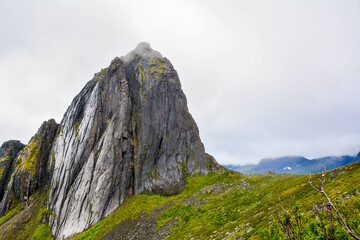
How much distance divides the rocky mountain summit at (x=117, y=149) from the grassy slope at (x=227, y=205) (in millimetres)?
6990

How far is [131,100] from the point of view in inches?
3408

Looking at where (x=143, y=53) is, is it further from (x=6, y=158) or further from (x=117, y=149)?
(x=6, y=158)

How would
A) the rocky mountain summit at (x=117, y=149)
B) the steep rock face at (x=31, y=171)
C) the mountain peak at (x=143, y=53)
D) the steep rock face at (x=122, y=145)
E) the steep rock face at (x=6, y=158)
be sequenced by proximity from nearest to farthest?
the steep rock face at (x=122, y=145) → the rocky mountain summit at (x=117, y=149) → the mountain peak at (x=143, y=53) → the steep rock face at (x=31, y=171) → the steep rock face at (x=6, y=158)

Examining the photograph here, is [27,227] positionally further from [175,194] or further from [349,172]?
[349,172]

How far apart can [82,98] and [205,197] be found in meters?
80.8

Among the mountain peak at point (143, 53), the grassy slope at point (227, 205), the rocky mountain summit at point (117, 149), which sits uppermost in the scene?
the mountain peak at point (143, 53)

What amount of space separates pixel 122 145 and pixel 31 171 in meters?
63.9

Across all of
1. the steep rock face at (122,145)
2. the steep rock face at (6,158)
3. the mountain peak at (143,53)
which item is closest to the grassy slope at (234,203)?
the steep rock face at (122,145)

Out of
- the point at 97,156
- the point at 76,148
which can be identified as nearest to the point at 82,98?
the point at 76,148

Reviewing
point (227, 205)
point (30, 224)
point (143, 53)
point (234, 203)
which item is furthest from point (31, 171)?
point (234, 203)

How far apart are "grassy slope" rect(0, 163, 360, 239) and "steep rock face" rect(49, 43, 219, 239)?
7.37 m

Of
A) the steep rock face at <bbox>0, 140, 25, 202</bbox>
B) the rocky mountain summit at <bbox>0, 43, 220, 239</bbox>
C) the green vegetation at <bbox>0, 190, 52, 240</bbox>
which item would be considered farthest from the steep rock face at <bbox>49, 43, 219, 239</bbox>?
the steep rock face at <bbox>0, 140, 25, 202</bbox>

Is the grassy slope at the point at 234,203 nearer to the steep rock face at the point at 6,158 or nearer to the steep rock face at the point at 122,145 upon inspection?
the steep rock face at the point at 122,145

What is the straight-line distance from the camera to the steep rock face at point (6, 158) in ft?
371
